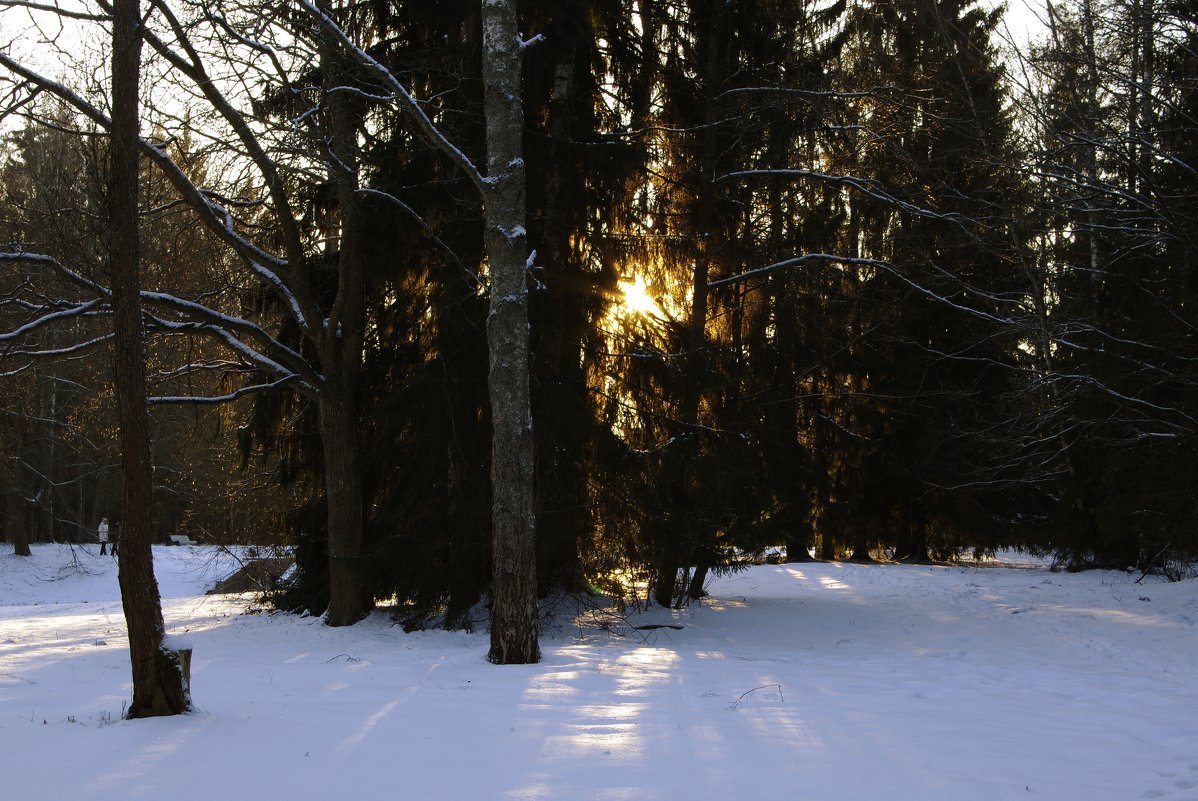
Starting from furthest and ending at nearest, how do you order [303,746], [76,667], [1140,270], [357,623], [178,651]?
1. [1140,270]
2. [357,623]
3. [76,667]
4. [178,651]
5. [303,746]

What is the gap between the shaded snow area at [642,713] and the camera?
462 cm

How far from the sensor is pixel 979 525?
72.7ft

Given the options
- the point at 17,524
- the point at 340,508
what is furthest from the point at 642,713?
the point at 17,524

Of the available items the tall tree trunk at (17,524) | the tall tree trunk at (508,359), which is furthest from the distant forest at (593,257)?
the tall tree trunk at (17,524)

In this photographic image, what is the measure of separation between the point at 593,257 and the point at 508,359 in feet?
12.0

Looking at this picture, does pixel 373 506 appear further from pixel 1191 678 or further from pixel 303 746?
pixel 1191 678

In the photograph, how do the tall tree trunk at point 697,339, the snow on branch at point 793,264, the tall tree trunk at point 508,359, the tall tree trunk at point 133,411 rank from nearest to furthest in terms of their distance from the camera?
the tall tree trunk at point 133,411
the tall tree trunk at point 508,359
the tall tree trunk at point 697,339
the snow on branch at point 793,264

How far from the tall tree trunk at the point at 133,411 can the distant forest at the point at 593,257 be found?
9.85 ft

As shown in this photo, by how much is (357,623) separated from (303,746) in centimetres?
705

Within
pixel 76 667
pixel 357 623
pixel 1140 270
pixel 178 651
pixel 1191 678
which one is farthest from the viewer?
pixel 1140 270

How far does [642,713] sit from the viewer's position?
631 centimetres

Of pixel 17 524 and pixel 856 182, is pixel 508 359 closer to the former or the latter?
pixel 856 182

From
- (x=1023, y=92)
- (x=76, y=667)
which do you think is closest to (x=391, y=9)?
(x=1023, y=92)

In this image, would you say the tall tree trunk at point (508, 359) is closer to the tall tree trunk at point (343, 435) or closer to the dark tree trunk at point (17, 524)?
the tall tree trunk at point (343, 435)
